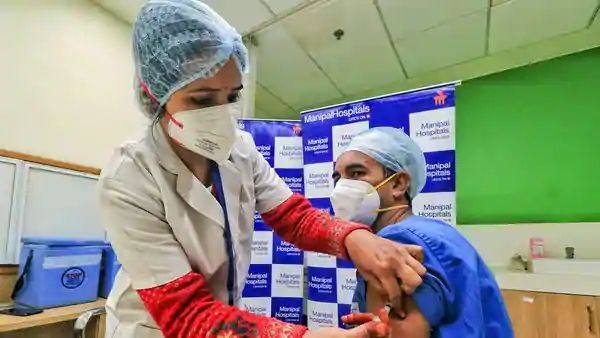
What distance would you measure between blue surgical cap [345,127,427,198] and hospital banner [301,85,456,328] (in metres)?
0.70

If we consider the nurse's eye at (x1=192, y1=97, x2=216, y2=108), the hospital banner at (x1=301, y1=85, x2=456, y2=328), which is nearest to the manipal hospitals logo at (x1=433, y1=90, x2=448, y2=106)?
the hospital banner at (x1=301, y1=85, x2=456, y2=328)

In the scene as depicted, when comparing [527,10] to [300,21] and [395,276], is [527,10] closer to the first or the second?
[300,21]

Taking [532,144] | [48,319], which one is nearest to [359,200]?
[48,319]

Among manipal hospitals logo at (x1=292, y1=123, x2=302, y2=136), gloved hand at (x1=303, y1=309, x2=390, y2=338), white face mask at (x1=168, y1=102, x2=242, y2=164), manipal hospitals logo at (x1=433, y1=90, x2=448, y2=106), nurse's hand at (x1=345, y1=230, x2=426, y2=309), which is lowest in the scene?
gloved hand at (x1=303, y1=309, x2=390, y2=338)

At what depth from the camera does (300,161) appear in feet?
8.92

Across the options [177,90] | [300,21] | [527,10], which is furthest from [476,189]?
[177,90]

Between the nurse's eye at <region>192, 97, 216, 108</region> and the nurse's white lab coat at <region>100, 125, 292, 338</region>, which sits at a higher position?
the nurse's eye at <region>192, 97, 216, 108</region>

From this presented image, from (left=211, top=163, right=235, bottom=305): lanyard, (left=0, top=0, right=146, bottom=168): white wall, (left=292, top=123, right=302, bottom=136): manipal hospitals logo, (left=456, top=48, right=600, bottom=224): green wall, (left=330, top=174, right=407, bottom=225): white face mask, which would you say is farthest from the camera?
(left=456, top=48, right=600, bottom=224): green wall

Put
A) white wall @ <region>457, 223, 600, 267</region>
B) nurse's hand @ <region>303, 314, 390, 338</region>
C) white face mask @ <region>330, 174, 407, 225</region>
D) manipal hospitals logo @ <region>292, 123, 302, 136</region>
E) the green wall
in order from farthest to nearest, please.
Answer: the green wall, white wall @ <region>457, 223, 600, 267</region>, manipal hospitals logo @ <region>292, 123, 302, 136</region>, white face mask @ <region>330, 174, 407, 225</region>, nurse's hand @ <region>303, 314, 390, 338</region>

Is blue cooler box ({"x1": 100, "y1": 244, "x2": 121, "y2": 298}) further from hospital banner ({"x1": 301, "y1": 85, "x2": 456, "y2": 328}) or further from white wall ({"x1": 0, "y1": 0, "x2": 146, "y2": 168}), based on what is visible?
hospital banner ({"x1": 301, "y1": 85, "x2": 456, "y2": 328})

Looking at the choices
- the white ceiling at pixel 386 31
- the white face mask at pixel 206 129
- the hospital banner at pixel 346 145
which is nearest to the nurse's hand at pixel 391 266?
the white face mask at pixel 206 129

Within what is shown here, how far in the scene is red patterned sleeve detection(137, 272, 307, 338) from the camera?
66cm

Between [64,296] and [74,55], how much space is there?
155cm

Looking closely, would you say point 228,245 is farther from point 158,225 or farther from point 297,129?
point 297,129
